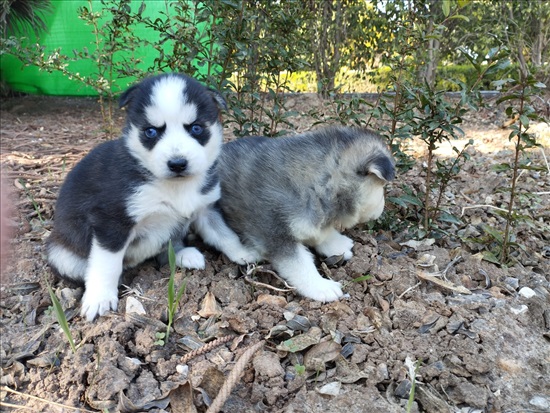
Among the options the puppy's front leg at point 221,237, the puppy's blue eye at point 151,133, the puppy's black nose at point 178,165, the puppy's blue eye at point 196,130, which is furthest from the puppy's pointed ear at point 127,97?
the puppy's front leg at point 221,237

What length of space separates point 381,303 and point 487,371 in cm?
73

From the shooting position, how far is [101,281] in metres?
3.03

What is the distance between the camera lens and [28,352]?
2.70m

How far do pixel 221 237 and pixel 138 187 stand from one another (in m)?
0.80

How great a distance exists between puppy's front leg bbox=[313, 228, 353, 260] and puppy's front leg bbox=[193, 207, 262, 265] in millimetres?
508

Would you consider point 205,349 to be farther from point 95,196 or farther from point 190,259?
point 95,196

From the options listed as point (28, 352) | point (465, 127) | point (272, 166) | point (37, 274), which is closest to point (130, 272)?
point (37, 274)

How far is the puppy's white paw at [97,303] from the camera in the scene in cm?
296

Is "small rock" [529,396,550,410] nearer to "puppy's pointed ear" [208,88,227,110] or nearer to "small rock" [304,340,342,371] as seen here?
"small rock" [304,340,342,371]

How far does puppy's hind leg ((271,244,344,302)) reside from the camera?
322 centimetres

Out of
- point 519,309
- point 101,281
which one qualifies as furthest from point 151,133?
point 519,309

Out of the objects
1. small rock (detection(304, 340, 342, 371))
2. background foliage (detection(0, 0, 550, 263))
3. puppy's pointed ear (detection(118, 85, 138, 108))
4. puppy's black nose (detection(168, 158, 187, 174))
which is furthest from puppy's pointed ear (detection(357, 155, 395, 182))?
puppy's pointed ear (detection(118, 85, 138, 108))

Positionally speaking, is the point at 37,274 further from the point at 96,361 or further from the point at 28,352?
the point at 96,361

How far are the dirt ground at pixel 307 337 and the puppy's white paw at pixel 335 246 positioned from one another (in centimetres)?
10
